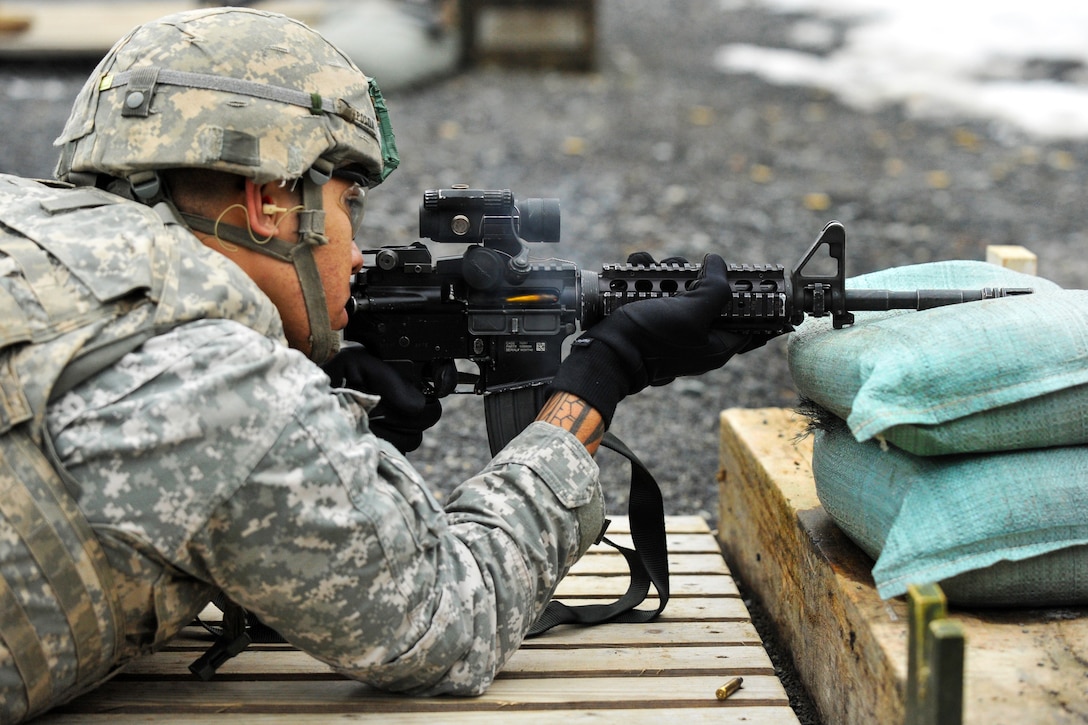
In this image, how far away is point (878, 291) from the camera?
2.79 meters

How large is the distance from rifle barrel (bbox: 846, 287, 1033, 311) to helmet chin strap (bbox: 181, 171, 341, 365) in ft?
4.19

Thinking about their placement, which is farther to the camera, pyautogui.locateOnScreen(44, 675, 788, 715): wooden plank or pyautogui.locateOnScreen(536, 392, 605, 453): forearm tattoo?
pyautogui.locateOnScreen(536, 392, 605, 453): forearm tattoo

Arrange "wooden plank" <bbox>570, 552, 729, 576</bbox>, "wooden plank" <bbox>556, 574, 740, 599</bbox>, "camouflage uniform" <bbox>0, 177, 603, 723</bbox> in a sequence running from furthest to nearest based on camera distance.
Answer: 1. "wooden plank" <bbox>570, 552, 729, 576</bbox>
2. "wooden plank" <bbox>556, 574, 740, 599</bbox>
3. "camouflage uniform" <bbox>0, 177, 603, 723</bbox>

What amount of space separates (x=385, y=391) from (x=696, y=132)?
6.98m

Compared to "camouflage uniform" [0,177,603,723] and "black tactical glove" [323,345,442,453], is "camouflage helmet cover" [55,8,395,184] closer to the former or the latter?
"camouflage uniform" [0,177,603,723]

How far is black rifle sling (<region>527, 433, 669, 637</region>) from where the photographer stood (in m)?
2.92

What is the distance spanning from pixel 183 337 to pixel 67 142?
0.67 meters

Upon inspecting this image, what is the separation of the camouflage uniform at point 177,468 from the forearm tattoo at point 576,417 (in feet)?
1.46

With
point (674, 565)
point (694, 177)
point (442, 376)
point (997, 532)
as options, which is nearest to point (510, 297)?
point (442, 376)

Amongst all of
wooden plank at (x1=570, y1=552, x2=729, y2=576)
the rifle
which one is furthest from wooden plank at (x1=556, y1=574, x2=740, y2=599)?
the rifle

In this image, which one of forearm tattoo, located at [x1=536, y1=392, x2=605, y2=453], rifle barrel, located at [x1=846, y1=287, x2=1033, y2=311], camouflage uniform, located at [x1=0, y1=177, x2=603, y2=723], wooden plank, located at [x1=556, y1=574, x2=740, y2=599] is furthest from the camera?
wooden plank, located at [x1=556, y1=574, x2=740, y2=599]

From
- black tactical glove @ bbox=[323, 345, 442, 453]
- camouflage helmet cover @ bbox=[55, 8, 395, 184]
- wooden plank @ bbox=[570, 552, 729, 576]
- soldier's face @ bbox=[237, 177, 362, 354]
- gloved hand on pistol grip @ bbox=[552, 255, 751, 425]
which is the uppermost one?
camouflage helmet cover @ bbox=[55, 8, 395, 184]

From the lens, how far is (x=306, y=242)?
7.61 ft

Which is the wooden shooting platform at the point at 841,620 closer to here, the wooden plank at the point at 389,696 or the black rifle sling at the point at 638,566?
the wooden plank at the point at 389,696
